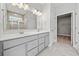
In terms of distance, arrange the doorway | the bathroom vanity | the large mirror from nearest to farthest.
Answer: the bathroom vanity < the large mirror < the doorway

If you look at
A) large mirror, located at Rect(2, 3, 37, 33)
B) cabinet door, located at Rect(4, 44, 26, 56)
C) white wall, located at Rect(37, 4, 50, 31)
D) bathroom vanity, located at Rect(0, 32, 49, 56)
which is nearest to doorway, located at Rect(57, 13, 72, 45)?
white wall, located at Rect(37, 4, 50, 31)

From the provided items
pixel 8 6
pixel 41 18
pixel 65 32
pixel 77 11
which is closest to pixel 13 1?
pixel 8 6

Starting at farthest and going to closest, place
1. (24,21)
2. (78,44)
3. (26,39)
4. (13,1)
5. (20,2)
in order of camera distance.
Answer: (78,44) < (24,21) < (20,2) < (13,1) < (26,39)

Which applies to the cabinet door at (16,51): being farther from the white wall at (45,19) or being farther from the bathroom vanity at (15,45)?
the white wall at (45,19)

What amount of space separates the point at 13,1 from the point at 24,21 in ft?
2.59

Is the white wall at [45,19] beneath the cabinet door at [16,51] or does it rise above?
above

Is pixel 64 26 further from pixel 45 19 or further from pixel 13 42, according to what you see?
pixel 13 42

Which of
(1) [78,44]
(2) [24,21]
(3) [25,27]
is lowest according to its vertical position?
(1) [78,44]

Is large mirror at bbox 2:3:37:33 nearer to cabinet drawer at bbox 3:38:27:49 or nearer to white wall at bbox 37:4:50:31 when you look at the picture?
cabinet drawer at bbox 3:38:27:49

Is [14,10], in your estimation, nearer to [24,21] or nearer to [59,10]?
[24,21]

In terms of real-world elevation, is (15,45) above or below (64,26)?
below

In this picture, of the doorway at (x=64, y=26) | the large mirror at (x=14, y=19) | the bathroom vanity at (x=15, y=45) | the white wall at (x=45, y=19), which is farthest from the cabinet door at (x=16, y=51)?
the doorway at (x=64, y=26)

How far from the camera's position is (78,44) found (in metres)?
3.83

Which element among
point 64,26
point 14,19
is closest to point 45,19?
point 14,19
